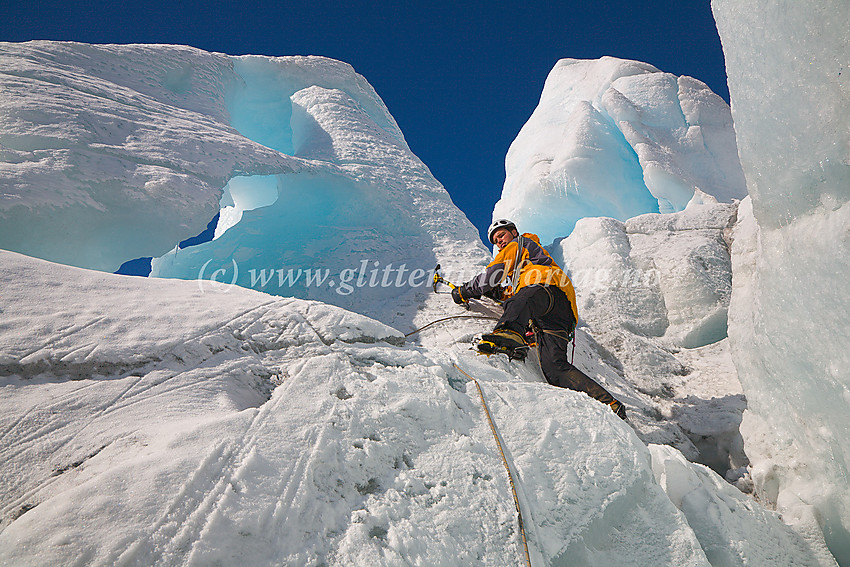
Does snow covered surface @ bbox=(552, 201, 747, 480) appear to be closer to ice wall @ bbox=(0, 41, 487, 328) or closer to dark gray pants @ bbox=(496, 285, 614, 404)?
dark gray pants @ bbox=(496, 285, 614, 404)

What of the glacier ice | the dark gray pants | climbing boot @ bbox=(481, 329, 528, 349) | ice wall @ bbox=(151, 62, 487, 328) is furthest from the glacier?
ice wall @ bbox=(151, 62, 487, 328)

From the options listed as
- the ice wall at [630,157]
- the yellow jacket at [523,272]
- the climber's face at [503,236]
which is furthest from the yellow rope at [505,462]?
the ice wall at [630,157]

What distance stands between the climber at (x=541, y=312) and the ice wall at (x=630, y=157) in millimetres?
6699

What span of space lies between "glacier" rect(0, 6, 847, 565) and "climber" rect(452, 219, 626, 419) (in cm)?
20

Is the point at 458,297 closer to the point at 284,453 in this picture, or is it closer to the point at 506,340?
the point at 506,340

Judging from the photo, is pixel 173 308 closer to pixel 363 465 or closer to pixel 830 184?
pixel 363 465

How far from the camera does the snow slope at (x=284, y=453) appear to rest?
1.05 metres

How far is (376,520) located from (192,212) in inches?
153

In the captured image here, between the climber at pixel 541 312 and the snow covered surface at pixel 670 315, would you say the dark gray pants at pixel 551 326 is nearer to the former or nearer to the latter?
the climber at pixel 541 312

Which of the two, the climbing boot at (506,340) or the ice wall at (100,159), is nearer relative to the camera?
the climbing boot at (506,340)

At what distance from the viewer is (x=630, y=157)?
34.6 ft

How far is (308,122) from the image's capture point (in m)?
7.73

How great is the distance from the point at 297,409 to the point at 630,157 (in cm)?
1114

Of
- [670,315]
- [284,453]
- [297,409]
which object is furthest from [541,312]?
[670,315]
